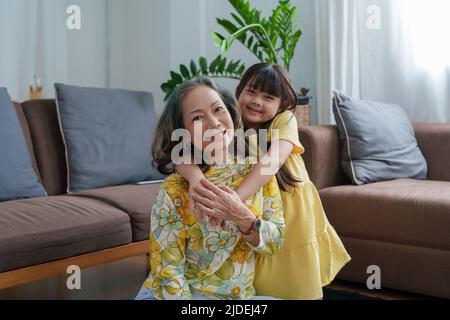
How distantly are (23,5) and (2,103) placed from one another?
1.47 meters

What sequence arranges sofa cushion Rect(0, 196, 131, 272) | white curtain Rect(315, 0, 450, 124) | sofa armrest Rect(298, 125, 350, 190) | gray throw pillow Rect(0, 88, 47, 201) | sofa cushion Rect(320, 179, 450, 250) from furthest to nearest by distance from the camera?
1. white curtain Rect(315, 0, 450, 124)
2. sofa armrest Rect(298, 125, 350, 190)
3. gray throw pillow Rect(0, 88, 47, 201)
4. sofa cushion Rect(320, 179, 450, 250)
5. sofa cushion Rect(0, 196, 131, 272)

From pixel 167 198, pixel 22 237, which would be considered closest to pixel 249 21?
pixel 22 237

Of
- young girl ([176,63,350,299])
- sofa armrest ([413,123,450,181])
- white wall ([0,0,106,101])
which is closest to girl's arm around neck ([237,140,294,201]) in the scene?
young girl ([176,63,350,299])

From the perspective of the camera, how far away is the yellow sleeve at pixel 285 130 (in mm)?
1533

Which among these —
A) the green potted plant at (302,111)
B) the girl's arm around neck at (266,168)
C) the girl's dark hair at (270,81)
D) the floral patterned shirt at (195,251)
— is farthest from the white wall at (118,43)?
the floral patterned shirt at (195,251)

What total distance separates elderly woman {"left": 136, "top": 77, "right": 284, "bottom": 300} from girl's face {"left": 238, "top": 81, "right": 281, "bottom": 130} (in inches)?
10.7

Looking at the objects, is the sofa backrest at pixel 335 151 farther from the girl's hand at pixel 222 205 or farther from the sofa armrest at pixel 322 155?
the girl's hand at pixel 222 205

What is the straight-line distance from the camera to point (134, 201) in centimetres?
237

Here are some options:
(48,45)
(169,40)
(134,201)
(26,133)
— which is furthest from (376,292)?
(48,45)

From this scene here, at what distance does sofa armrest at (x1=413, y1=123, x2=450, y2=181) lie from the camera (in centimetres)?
285

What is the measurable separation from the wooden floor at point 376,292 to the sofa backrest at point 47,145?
1356mm

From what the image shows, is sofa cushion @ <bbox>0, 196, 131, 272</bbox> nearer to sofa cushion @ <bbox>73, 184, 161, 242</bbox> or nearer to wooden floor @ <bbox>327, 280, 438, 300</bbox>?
sofa cushion @ <bbox>73, 184, 161, 242</bbox>

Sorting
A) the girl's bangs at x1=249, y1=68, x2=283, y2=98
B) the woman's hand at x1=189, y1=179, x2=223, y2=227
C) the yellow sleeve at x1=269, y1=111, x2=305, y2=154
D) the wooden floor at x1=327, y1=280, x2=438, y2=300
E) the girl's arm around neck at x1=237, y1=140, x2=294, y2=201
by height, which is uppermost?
the girl's bangs at x1=249, y1=68, x2=283, y2=98

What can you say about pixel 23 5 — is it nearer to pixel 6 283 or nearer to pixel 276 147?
pixel 6 283
